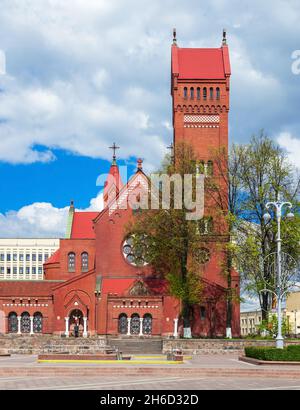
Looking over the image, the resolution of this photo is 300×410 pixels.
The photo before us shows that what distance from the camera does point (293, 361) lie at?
30922mm

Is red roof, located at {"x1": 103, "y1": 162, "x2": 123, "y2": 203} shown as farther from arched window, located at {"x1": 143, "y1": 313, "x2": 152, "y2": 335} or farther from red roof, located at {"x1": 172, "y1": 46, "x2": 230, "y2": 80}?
arched window, located at {"x1": 143, "y1": 313, "x2": 152, "y2": 335}

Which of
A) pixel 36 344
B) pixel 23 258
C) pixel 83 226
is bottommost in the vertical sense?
pixel 36 344

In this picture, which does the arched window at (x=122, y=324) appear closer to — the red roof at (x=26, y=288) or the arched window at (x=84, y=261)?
the red roof at (x=26, y=288)

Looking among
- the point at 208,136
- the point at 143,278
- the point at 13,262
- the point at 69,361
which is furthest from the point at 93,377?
the point at 13,262

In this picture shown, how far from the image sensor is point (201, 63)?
226 feet

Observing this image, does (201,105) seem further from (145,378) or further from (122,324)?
(145,378)

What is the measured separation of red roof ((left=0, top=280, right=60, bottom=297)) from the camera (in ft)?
213

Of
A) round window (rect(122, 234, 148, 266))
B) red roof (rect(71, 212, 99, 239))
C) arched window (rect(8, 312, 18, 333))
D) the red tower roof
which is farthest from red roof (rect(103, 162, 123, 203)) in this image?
arched window (rect(8, 312, 18, 333))

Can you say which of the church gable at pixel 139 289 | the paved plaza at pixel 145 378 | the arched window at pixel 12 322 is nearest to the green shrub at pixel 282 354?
the paved plaza at pixel 145 378

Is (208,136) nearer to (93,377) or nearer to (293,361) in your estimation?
(293,361)

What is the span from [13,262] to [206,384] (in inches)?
5487

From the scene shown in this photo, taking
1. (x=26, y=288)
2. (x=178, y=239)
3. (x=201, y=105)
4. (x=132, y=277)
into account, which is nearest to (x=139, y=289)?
(x=132, y=277)

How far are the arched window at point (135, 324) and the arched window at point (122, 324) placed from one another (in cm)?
53

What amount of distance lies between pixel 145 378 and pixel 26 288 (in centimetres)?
4196
